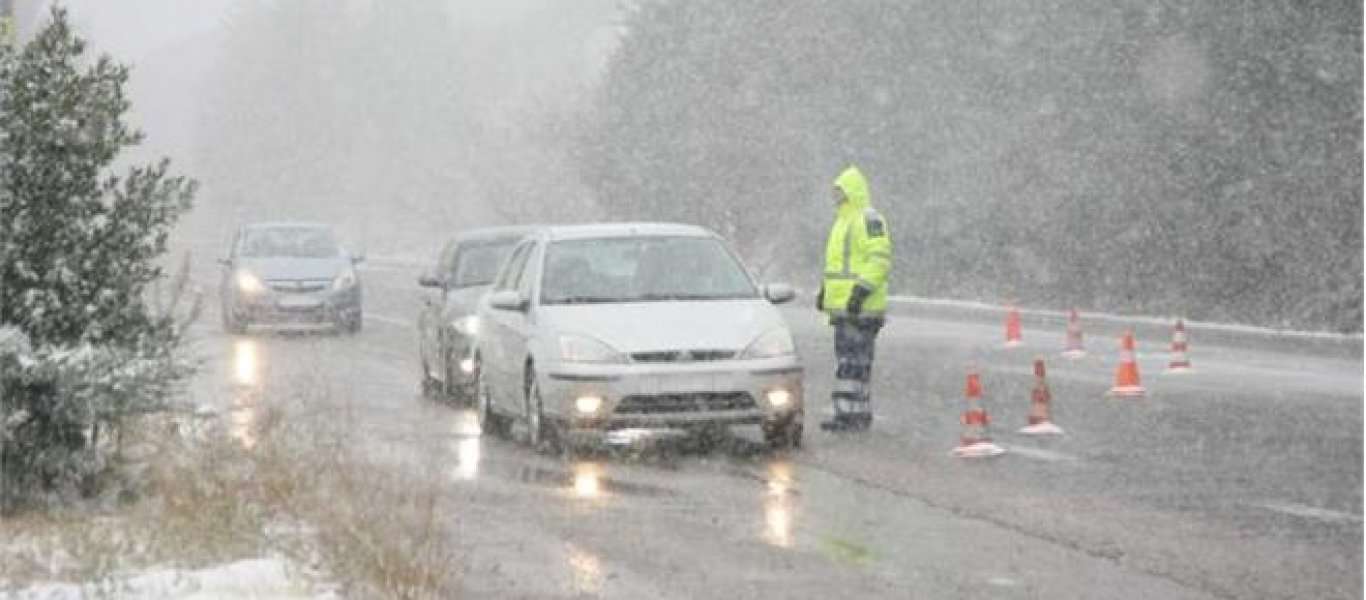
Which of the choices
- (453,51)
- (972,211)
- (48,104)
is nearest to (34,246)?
(48,104)

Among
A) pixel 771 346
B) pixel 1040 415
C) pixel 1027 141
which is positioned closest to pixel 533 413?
pixel 771 346

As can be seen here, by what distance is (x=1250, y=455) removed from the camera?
1476 cm

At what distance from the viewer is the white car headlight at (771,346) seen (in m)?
14.7

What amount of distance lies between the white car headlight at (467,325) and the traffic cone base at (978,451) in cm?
519

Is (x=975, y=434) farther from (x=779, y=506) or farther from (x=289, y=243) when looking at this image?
(x=289, y=243)

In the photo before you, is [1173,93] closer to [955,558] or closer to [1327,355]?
[1327,355]

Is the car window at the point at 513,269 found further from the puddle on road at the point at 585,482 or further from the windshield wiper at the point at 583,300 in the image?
the puddle on road at the point at 585,482

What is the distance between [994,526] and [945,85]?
30.4 metres

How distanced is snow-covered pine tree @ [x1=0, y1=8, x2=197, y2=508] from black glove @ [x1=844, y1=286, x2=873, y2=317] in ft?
18.4

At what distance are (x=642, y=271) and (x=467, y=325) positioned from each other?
3394 mm

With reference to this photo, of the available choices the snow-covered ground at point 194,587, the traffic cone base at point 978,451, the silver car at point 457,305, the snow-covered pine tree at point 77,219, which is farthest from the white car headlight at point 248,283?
the snow-covered ground at point 194,587

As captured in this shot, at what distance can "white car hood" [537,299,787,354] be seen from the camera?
14.7m

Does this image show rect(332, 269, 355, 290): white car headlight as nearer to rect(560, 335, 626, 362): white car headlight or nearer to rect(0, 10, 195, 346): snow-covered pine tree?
rect(560, 335, 626, 362): white car headlight

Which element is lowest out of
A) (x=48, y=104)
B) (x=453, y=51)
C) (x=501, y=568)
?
(x=501, y=568)
